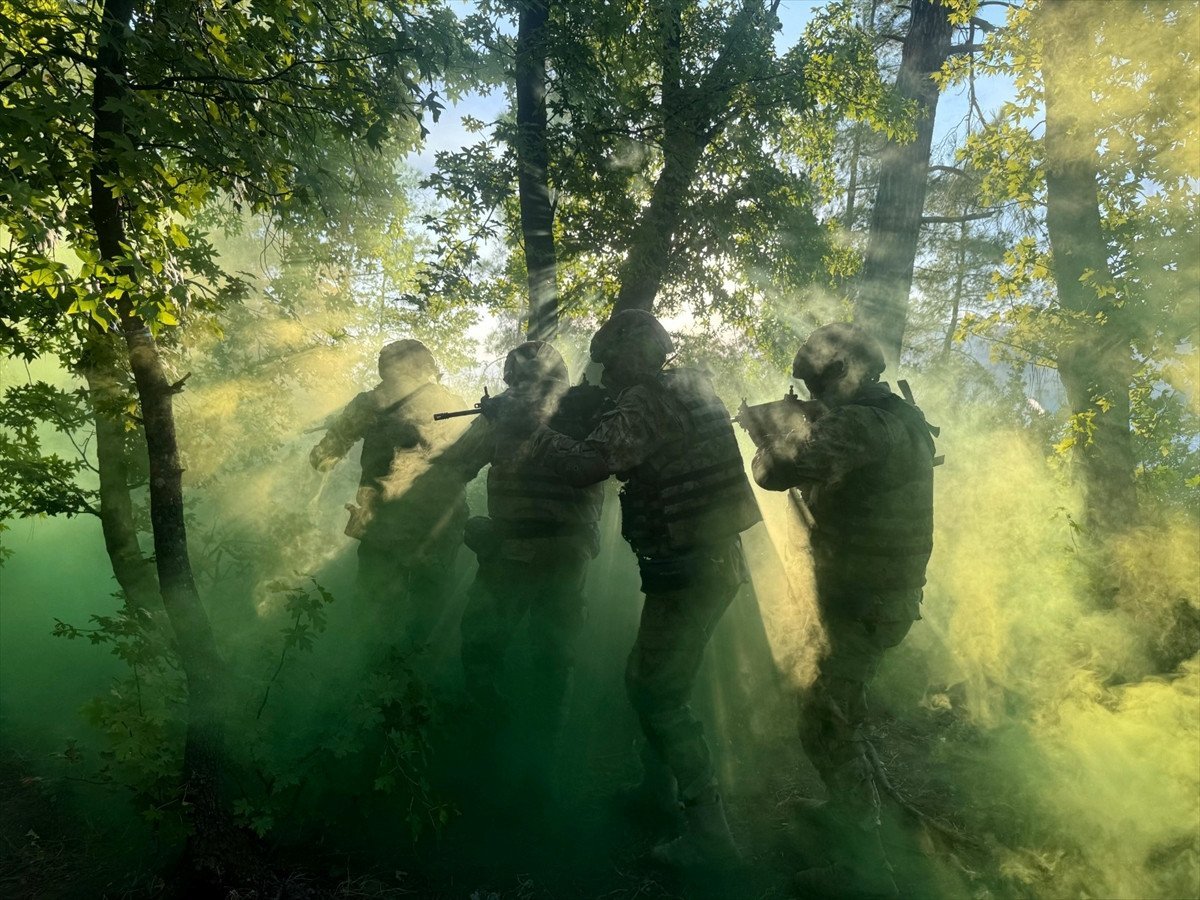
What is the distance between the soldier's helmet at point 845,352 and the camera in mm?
3770

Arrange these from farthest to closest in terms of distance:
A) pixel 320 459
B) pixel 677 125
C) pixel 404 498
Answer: pixel 677 125
pixel 320 459
pixel 404 498

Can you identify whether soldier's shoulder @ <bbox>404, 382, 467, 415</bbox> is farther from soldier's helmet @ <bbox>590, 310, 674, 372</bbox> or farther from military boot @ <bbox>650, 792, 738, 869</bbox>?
military boot @ <bbox>650, 792, 738, 869</bbox>

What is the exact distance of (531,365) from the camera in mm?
4812

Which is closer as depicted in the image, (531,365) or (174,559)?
(174,559)

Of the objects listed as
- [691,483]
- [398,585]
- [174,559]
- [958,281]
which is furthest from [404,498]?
[958,281]

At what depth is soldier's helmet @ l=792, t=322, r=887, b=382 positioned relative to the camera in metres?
3.77

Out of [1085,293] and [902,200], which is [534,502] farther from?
[902,200]

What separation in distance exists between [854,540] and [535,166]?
4.93 m

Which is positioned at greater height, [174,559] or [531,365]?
[531,365]

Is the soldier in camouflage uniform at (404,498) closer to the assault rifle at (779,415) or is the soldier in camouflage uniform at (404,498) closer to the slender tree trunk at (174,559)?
the slender tree trunk at (174,559)

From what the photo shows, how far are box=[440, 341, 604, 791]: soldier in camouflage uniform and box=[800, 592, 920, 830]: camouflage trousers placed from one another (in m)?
1.84

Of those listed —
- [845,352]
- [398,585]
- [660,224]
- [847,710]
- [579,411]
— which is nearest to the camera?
[847,710]

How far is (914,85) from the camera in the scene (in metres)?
8.16

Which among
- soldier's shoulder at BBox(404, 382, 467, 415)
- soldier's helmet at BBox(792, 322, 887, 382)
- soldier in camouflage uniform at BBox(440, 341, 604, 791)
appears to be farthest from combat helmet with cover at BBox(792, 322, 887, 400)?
soldier's shoulder at BBox(404, 382, 467, 415)
